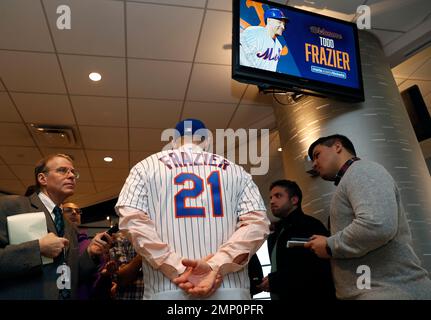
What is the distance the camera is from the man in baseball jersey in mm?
1397

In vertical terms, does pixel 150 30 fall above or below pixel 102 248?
above

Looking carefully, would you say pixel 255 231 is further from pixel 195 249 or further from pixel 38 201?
pixel 38 201

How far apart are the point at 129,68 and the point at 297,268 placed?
8.60ft

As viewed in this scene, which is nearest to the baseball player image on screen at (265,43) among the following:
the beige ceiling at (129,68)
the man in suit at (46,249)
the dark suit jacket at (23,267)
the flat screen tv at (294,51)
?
the flat screen tv at (294,51)

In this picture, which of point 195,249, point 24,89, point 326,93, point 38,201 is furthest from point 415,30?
point 24,89

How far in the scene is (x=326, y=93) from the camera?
9.20 ft

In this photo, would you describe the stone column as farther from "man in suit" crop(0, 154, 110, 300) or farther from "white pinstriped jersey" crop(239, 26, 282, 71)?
"man in suit" crop(0, 154, 110, 300)

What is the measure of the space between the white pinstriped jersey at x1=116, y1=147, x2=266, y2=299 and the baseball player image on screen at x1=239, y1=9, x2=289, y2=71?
1192 mm

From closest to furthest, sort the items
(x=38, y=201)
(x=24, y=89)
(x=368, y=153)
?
(x=38, y=201)
(x=368, y=153)
(x=24, y=89)

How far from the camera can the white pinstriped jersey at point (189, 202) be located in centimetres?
150

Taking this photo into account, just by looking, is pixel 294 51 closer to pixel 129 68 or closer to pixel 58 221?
pixel 129 68

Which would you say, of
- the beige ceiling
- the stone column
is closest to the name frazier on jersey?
the stone column

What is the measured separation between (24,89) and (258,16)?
8.84 feet

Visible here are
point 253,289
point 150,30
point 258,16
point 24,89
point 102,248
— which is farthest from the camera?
point 24,89
